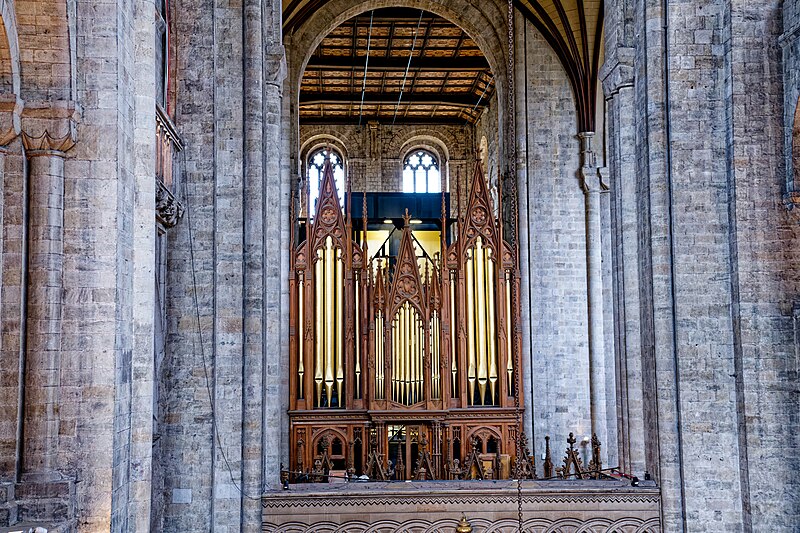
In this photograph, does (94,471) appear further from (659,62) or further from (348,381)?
(348,381)

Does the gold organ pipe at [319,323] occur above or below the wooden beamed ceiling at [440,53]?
below

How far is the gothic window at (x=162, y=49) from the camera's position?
42.5 ft

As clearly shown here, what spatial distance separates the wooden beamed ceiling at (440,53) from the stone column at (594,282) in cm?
97

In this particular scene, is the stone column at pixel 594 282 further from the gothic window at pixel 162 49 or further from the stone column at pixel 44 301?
the stone column at pixel 44 301

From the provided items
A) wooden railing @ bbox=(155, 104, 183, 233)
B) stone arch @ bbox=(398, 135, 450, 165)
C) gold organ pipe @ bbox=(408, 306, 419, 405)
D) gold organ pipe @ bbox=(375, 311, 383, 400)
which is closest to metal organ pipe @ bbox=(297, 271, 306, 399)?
gold organ pipe @ bbox=(375, 311, 383, 400)

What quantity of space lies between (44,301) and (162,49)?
671 cm

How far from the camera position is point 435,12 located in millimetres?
24094

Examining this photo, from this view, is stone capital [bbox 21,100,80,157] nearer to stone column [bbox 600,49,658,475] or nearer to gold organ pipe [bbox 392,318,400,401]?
stone column [bbox 600,49,658,475]

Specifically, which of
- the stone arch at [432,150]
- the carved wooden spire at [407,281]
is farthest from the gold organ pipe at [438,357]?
the stone arch at [432,150]

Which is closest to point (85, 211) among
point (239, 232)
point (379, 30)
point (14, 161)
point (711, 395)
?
point (14, 161)

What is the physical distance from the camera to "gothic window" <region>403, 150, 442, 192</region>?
123ft

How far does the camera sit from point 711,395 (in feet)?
42.9

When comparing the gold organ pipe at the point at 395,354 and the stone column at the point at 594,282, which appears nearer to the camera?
the gold organ pipe at the point at 395,354

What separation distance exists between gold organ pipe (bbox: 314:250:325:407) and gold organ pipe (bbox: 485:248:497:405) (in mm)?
4119
